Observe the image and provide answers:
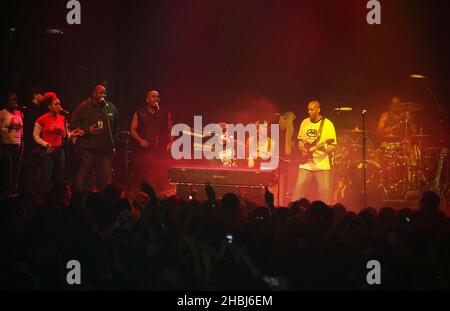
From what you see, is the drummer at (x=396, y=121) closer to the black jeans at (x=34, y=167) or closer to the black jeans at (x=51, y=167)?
the black jeans at (x=51, y=167)

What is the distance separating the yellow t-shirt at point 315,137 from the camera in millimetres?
11688

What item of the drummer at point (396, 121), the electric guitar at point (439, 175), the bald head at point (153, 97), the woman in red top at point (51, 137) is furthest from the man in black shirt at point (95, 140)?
the electric guitar at point (439, 175)

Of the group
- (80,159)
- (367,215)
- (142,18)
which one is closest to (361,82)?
(142,18)

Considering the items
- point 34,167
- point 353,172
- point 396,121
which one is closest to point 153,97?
point 34,167

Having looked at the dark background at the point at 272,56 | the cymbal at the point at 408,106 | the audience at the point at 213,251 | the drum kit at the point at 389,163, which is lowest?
the audience at the point at 213,251

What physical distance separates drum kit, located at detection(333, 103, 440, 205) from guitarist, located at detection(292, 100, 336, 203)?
2631 mm

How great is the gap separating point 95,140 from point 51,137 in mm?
923

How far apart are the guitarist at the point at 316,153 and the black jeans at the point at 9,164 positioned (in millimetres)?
5403

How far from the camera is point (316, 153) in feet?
38.5

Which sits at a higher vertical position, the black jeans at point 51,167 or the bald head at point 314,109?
the bald head at point 314,109

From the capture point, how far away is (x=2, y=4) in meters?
13.5

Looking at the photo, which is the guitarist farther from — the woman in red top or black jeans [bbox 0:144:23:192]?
black jeans [bbox 0:144:23:192]

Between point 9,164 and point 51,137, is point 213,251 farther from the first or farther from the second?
point 9,164
